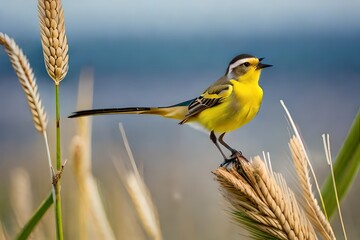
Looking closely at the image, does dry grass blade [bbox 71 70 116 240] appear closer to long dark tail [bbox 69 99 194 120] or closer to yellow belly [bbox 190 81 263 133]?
long dark tail [bbox 69 99 194 120]

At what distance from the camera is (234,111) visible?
3.91 feet

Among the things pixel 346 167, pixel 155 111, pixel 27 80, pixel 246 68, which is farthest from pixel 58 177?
pixel 246 68

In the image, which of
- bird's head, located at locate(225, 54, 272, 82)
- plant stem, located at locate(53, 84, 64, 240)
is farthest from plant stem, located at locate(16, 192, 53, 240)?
bird's head, located at locate(225, 54, 272, 82)

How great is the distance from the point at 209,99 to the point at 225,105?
0.05 m

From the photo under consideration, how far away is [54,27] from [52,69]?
0.15ft

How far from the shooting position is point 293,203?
0.73m

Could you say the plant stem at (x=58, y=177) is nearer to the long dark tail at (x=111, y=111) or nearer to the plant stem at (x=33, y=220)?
the plant stem at (x=33, y=220)

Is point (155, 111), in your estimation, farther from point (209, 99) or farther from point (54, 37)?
point (54, 37)

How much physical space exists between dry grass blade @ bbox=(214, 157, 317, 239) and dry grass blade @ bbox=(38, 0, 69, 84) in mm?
190

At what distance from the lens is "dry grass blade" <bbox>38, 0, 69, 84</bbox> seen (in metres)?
0.71

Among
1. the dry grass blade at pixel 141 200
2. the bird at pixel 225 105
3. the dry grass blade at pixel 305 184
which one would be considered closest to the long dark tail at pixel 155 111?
the bird at pixel 225 105

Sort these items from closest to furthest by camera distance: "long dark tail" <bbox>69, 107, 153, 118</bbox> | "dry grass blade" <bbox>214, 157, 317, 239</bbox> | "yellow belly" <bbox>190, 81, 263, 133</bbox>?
1. "dry grass blade" <bbox>214, 157, 317, 239</bbox>
2. "long dark tail" <bbox>69, 107, 153, 118</bbox>
3. "yellow belly" <bbox>190, 81, 263, 133</bbox>

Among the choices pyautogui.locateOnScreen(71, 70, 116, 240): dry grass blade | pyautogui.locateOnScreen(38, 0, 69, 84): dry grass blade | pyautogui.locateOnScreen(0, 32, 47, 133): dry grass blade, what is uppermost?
pyautogui.locateOnScreen(38, 0, 69, 84): dry grass blade

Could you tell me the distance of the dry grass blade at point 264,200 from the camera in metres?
0.70
